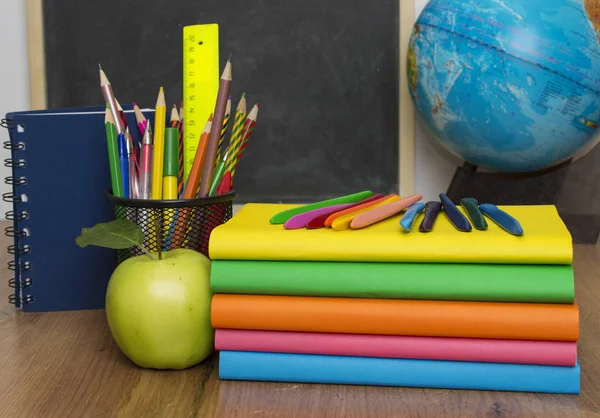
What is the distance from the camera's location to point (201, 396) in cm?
59

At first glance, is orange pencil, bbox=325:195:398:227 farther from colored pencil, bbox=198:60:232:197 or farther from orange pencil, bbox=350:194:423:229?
colored pencil, bbox=198:60:232:197

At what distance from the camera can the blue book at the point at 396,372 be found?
22.7 inches

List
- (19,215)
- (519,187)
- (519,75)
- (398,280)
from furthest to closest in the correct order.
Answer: (519,187) < (519,75) < (19,215) < (398,280)

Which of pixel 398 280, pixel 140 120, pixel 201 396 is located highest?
pixel 140 120

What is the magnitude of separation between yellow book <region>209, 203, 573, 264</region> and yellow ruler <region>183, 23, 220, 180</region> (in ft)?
0.83

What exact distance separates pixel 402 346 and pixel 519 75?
29.2 inches

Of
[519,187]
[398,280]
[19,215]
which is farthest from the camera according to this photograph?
[519,187]

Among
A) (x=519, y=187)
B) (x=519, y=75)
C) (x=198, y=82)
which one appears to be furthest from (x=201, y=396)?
(x=519, y=187)

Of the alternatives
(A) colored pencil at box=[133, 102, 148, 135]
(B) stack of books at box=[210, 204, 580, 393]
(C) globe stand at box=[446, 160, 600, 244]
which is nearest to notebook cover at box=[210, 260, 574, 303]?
(B) stack of books at box=[210, 204, 580, 393]

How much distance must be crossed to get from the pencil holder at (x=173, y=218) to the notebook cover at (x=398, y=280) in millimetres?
133

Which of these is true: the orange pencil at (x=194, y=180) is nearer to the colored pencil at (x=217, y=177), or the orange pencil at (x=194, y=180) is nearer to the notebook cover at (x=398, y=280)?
the colored pencil at (x=217, y=177)

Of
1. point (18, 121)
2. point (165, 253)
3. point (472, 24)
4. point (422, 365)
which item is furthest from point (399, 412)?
point (472, 24)

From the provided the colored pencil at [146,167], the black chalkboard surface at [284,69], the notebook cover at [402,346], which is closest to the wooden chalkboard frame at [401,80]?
the black chalkboard surface at [284,69]

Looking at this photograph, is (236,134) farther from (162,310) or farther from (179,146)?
(162,310)
